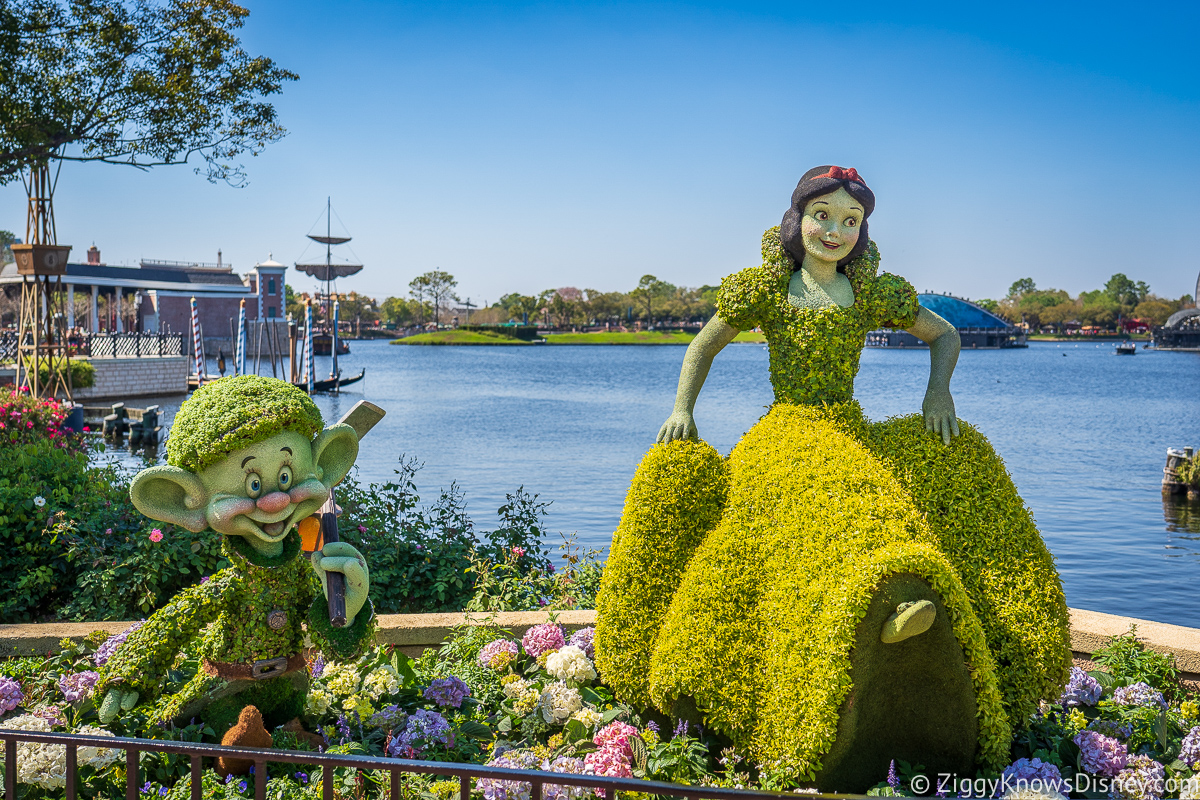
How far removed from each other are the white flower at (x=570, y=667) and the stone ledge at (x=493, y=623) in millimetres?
595

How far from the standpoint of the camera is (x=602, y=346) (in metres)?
111

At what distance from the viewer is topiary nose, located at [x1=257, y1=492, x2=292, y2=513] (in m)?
3.04

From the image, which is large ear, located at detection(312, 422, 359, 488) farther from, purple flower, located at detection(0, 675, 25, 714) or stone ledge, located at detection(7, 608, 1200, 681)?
purple flower, located at detection(0, 675, 25, 714)

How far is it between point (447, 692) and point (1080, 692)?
2765 millimetres

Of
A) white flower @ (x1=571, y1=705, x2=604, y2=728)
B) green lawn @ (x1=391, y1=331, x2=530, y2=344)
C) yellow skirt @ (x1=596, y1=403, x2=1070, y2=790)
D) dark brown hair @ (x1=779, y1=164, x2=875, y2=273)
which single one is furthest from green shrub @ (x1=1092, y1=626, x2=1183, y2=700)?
green lawn @ (x1=391, y1=331, x2=530, y2=344)

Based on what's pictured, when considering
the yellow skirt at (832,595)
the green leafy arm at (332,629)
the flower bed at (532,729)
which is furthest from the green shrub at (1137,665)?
the green leafy arm at (332,629)

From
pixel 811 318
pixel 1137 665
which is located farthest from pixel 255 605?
pixel 1137 665

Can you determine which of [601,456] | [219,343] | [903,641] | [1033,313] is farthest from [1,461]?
[1033,313]

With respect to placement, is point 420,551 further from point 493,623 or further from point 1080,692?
point 1080,692

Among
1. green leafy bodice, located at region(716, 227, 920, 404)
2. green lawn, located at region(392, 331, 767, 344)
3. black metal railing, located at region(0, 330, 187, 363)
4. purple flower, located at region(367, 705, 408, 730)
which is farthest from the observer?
green lawn, located at region(392, 331, 767, 344)

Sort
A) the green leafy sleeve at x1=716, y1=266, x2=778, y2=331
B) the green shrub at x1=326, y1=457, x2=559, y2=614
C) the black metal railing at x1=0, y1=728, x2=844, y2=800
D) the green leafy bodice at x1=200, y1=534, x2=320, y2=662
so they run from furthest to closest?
the green shrub at x1=326, y1=457, x2=559, y2=614
the green leafy sleeve at x1=716, y1=266, x2=778, y2=331
the green leafy bodice at x1=200, y1=534, x2=320, y2=662
the black metal railing at x1=0, y1=728, x2=844, y2=800

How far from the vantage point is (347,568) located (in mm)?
3078

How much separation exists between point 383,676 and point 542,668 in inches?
29.7

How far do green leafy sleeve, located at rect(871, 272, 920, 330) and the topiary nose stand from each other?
2560mm
